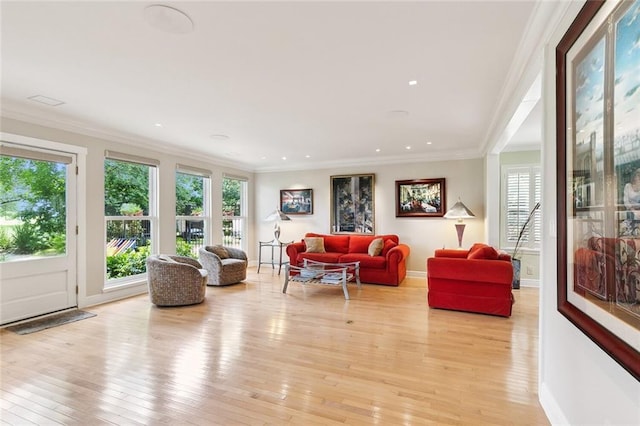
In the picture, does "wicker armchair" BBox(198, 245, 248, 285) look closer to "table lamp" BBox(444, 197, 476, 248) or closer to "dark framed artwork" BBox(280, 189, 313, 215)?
"dark framed artwork" BBox(280, 189, 313, 215)

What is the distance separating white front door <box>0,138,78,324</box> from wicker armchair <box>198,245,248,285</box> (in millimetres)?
1945

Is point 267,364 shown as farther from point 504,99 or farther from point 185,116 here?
point 504,99

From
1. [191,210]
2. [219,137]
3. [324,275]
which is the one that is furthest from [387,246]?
[191,210]

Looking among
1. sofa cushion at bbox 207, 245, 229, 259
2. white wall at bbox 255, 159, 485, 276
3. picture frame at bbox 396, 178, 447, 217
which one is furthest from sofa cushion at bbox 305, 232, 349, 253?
sofa cushion at bbox 207, 245, 229, 259

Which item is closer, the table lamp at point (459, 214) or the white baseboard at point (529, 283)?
the white baseboard at point (529, 283)

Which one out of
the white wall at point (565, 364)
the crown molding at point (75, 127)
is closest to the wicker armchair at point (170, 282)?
the crown molding at point (75, 127)

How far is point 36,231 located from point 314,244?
441 centimetres

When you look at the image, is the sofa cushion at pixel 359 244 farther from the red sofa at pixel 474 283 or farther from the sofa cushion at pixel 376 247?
the red sofa at pixel 474 283

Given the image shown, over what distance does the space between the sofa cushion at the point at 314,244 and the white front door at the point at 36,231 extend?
3918mm

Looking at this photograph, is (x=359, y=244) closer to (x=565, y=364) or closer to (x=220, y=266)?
(x=220, y=266)

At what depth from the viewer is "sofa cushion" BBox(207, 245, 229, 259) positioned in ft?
19.3

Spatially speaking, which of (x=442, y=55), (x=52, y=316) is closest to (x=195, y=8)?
(x=442, y=55)

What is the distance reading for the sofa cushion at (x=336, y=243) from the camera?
6.75 meters

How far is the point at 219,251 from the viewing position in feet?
19.7
